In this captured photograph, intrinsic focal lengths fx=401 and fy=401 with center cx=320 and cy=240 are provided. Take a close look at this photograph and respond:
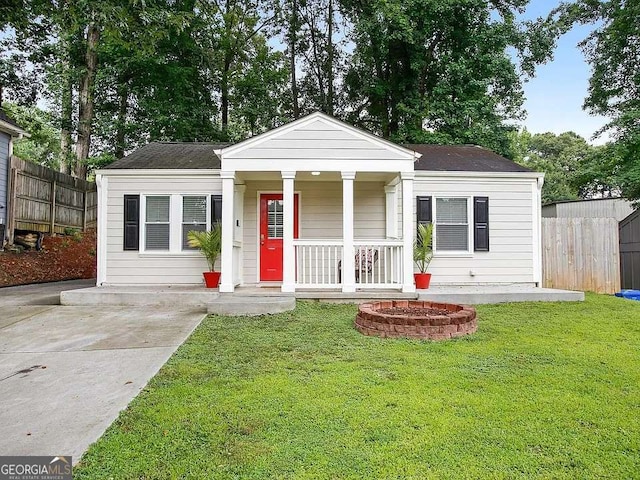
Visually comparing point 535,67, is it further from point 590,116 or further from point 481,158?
point 481,158

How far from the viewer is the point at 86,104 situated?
557 inches

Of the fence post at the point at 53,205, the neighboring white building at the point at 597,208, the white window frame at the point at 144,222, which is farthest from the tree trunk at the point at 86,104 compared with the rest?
the neighboring white building at the point at 597,208

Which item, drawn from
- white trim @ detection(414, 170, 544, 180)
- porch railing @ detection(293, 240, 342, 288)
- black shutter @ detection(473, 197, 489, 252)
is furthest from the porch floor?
white trim @ detection(414, 170, 544, 180)

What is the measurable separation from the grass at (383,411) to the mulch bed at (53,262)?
808 cm

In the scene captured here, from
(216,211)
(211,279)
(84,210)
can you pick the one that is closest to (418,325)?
(211,279)

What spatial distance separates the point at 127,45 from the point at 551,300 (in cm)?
755

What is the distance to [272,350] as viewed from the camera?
162 inches

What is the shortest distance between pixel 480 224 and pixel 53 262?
37.1 feet

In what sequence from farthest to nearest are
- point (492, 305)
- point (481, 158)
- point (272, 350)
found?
point (481, 158) < point (492, 305) < point (272, 350)

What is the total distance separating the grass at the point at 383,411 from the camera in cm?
202

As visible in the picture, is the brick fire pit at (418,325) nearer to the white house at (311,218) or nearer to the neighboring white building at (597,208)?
the white house at (311,218)

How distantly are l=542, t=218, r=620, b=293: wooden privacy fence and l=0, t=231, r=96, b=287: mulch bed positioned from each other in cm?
1245

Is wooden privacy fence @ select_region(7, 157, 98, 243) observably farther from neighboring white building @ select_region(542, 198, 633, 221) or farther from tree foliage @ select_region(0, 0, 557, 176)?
neighboring white building @ select_region(542, 198, 633, 221)

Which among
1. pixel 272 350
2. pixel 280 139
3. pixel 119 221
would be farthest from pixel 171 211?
pixel 272 350
